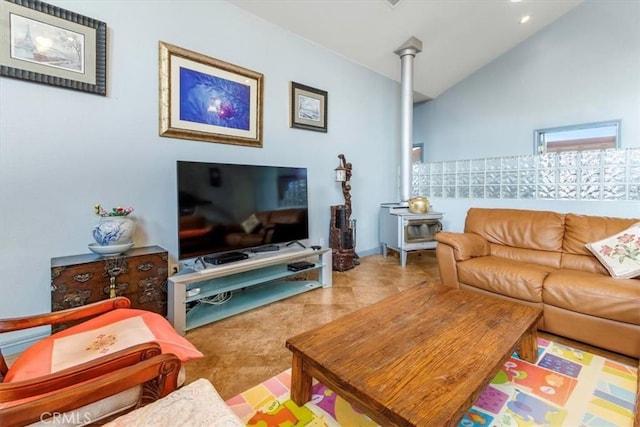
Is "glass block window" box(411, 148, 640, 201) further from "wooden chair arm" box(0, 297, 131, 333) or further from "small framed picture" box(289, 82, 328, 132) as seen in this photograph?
"wooden chair arm" box(0, 297, 131, 333)

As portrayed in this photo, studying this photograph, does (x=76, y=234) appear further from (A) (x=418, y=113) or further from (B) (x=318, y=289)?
(A) (x=418, y=113)

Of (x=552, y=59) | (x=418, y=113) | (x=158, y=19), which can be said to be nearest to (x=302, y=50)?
(x=158, y=19)

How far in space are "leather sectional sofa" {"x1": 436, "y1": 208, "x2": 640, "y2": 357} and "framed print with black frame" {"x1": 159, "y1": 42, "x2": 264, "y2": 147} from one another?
7.07ft

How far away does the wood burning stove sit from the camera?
12.2 ft

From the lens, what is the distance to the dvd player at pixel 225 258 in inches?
90.6

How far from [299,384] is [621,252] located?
2.40 m

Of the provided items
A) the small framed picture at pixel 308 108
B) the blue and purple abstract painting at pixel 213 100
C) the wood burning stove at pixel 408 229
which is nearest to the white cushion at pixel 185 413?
the blue and purple abstract painting at pixel 213 100

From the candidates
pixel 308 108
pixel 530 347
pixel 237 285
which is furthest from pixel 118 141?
pixel 530 347

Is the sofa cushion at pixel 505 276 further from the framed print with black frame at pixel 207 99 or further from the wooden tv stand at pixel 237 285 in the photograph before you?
the framed print with black frame at pixel 207 99

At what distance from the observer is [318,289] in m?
2.89

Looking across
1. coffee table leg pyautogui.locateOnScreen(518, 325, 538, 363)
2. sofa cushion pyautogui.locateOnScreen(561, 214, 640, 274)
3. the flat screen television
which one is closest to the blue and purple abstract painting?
the flat screen television

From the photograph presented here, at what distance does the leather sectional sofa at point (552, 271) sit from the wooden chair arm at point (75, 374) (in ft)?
7.47

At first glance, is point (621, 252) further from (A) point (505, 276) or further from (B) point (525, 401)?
(B) point (525, 401)

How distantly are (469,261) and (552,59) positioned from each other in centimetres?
396
